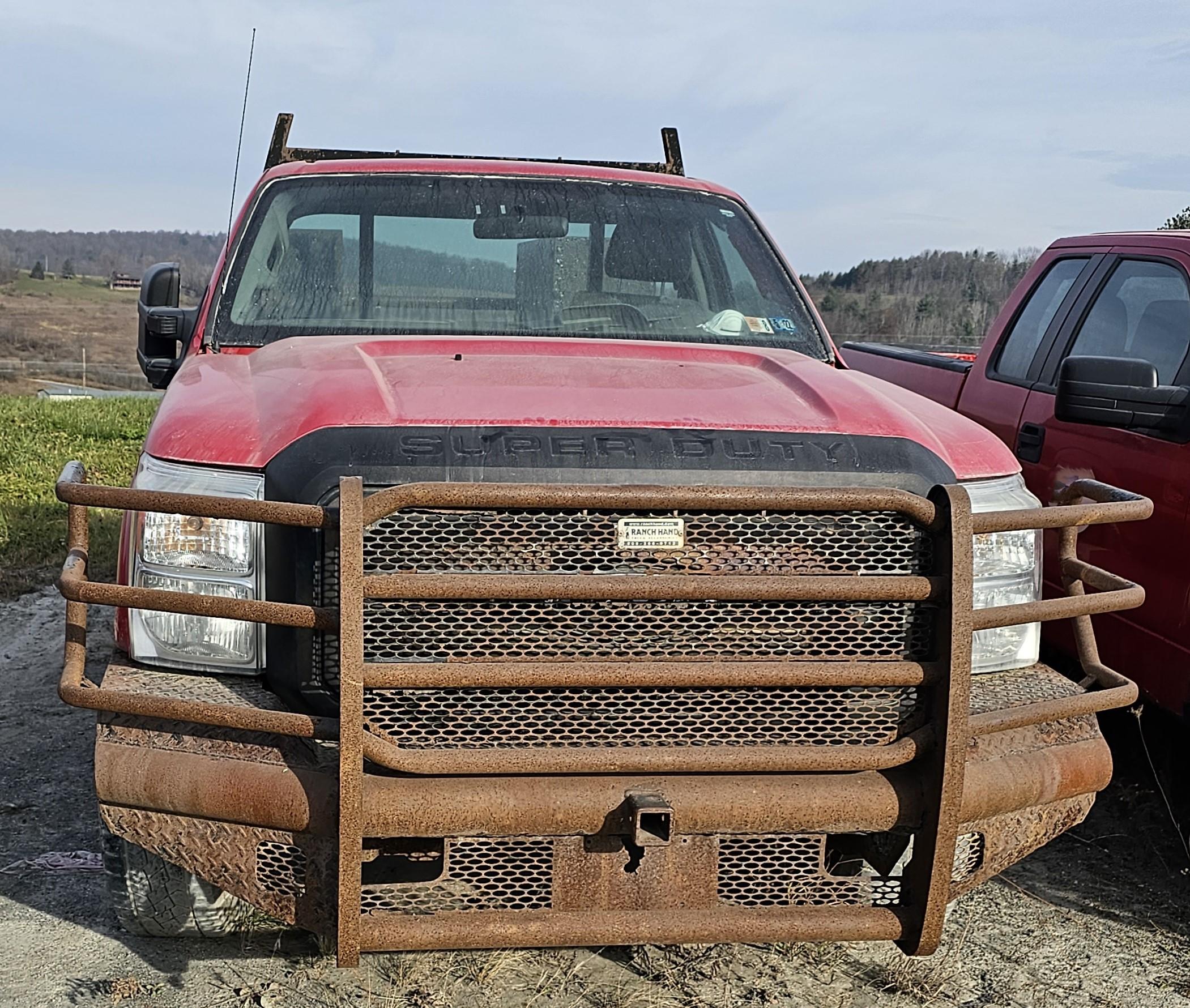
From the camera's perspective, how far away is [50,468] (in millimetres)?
10477

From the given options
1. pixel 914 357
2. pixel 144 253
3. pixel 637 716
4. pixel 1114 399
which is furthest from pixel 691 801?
pixel 144 253

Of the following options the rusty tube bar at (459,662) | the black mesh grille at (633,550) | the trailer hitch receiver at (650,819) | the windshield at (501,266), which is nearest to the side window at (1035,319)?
the windshield at (501,266)

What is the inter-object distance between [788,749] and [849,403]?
34.1 inches

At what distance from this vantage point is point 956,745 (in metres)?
2.60

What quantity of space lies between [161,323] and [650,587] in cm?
242

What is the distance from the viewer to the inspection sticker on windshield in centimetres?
254

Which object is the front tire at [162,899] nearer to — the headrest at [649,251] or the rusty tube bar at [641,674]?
the rusty tube bar at [641,674]

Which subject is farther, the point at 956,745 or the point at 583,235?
the point at 583,235

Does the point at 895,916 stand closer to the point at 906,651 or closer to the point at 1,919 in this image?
the point at 906,651

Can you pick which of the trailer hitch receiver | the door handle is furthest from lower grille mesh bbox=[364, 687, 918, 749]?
the door handle

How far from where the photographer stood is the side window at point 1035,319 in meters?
5.12

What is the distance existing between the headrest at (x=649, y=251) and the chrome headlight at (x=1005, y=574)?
160cm

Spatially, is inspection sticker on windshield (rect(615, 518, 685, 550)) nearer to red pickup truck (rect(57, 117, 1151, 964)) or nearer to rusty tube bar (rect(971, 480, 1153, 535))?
red pickup truck (rect(57, 117, 1151, 964))

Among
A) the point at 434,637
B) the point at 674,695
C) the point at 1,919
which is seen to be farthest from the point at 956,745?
the point at 1,919
